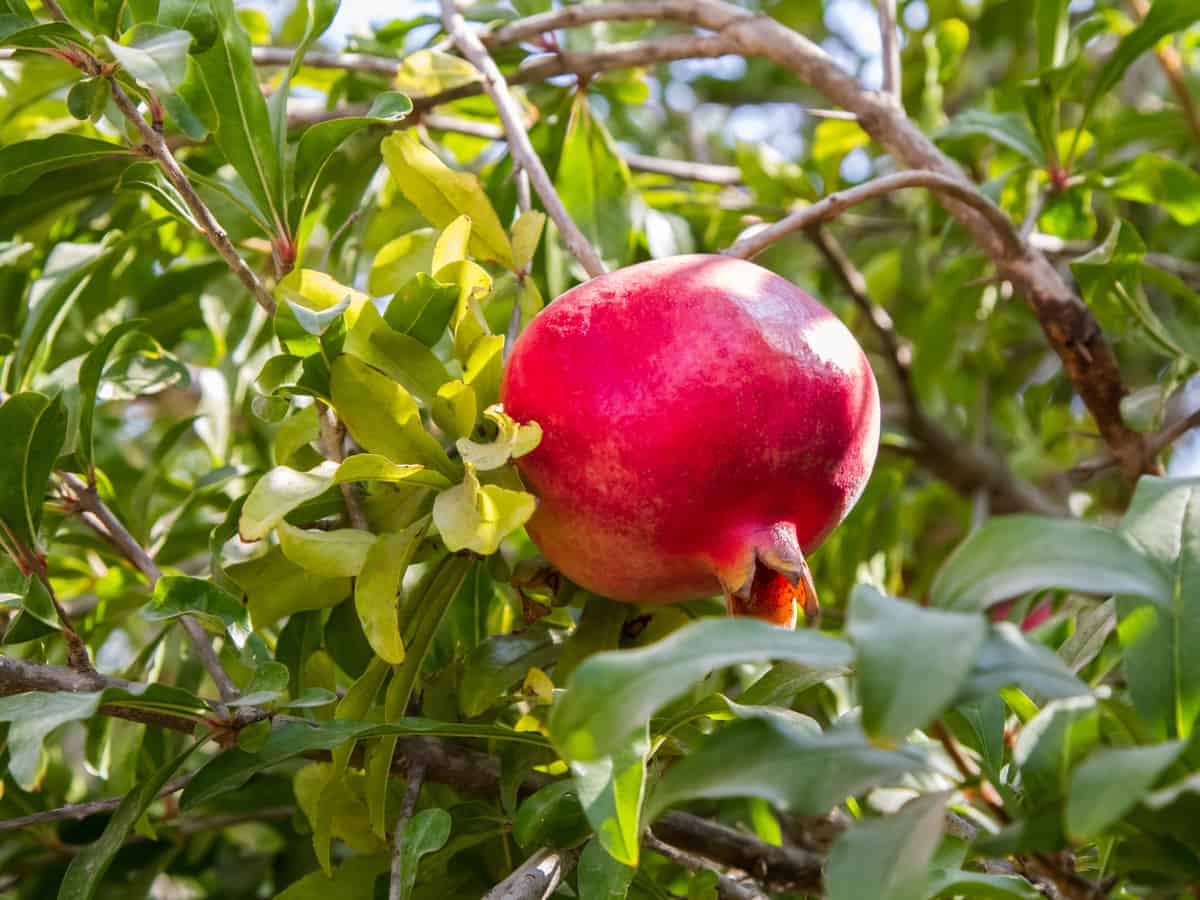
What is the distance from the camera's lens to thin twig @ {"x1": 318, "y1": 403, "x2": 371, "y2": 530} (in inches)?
38.7

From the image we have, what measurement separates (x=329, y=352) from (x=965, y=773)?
51 cm

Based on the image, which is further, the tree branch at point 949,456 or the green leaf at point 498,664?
the tree branch at point 949,456

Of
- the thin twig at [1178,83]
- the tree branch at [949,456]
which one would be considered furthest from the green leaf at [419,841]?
the thin twig at [1178,83]

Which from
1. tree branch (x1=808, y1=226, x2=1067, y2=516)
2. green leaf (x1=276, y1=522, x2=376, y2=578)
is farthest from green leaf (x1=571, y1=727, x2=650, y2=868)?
tree branch (x1=808, y1=226, x2=1067, y2=516)

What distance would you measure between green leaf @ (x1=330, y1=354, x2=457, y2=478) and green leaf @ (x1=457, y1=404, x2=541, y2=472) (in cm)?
5

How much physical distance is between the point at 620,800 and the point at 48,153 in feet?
2.37

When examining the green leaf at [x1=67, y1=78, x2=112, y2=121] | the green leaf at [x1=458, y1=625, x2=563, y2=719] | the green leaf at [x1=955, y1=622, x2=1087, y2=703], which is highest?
the green leaf at [x1=67, y1=78, x2=112, y2=121]

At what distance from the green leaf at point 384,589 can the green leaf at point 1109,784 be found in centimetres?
48

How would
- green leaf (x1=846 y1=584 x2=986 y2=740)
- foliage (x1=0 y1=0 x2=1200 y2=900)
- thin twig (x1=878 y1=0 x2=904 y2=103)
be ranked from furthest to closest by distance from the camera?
thin twig (x1=878 y1=0 x2=904 y2=103) < foliage (x1=0 y1=0 x2=1200 y2=900) < green leaf (x1=846 y1=584 x2=986 y2=740)

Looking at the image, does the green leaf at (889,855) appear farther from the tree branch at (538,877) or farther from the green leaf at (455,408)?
the green leaf at (455,408)

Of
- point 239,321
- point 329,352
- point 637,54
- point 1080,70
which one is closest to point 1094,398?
point 1080,70

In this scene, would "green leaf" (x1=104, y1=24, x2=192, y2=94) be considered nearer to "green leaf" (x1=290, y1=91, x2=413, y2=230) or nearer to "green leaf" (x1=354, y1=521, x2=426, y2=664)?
"green leaf" (x1=290, y1=91, x2=413, y2=230)

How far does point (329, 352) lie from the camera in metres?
0.89

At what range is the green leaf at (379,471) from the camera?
85cm
